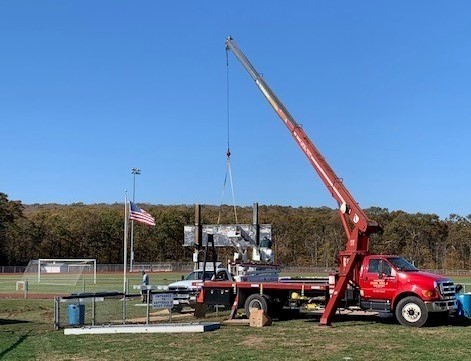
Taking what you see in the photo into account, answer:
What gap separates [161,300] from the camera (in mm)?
19438

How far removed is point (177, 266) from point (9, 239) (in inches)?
1333

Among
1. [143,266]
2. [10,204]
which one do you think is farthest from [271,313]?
[10,204]

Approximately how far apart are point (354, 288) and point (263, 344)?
6134mm

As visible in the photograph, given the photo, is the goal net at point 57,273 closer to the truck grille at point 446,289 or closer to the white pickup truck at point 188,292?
the white pickup truck at point 188,292

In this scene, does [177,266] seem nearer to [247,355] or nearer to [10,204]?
[10,204]

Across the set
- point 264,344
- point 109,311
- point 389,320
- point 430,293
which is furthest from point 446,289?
point 109,311

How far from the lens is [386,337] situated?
1625 centimetres

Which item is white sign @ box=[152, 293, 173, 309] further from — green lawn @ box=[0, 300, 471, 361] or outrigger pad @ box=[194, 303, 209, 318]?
outrigger pad @ box=[194, 303, 209, 318]

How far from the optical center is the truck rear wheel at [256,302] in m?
20.9

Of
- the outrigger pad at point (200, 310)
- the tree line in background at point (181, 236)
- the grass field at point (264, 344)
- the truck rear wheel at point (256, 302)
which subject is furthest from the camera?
the tree line in background at point (181, 236)

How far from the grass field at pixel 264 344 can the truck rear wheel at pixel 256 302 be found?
1.40 m

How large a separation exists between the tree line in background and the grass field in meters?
89.2

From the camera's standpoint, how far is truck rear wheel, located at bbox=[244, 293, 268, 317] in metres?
20.9

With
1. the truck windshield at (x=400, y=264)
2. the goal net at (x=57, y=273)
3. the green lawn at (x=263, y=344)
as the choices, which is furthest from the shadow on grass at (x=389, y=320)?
the goal net at (x=57, y=273)
